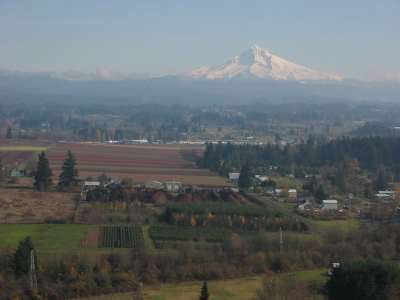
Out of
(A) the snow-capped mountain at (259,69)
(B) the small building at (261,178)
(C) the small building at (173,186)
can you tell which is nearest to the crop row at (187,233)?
(C) the small building at (173,186)

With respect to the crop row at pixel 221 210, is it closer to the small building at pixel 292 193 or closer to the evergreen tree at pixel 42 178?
the small building at pixel 292 193

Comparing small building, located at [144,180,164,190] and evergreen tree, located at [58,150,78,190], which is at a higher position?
evergreen tree, located at [58,150,78,190]

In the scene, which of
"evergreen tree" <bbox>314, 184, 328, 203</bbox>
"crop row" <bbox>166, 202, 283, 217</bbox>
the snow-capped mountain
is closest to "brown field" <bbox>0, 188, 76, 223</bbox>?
"crop row" <bbox>166, 202, 283, 217</bbox>

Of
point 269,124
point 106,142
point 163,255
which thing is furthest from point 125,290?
point 269,124

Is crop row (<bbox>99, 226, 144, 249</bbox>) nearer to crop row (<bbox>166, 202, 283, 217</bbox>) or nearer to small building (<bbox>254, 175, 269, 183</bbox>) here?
crop row (<bbox>166, 202, 283, 217</bbox>)

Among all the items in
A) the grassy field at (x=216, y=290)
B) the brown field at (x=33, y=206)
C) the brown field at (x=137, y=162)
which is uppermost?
the brown field at (x=137, y=162)

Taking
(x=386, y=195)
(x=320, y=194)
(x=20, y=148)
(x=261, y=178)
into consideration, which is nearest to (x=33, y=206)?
(x=320, y=194)
